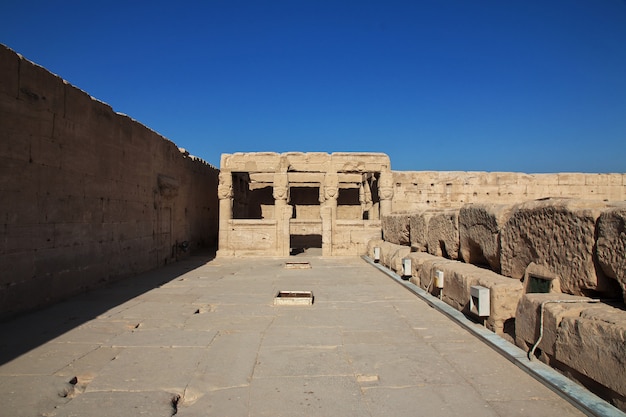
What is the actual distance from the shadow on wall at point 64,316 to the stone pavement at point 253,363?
0.02 meters

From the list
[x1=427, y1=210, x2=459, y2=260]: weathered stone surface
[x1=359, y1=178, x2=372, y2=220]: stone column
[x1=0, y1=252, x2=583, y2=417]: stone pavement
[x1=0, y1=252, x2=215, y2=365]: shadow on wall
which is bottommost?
[x1=0, y1=252, x2=583, y2=417]: stone pavement

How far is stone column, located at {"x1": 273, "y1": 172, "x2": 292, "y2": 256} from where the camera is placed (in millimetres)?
13148

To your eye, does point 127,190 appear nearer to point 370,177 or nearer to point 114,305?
point 114,305

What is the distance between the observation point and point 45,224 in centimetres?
566

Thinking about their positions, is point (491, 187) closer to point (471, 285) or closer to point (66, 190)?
point (471, 285)

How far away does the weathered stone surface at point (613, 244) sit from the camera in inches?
110

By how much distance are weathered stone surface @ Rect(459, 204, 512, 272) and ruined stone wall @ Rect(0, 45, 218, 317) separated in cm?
Result: 610

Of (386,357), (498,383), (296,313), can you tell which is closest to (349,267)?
(296,313)

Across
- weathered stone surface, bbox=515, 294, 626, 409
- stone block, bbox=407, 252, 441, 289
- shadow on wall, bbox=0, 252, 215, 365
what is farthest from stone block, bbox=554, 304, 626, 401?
shadow on wall, bbox=0, 252, 215, 365

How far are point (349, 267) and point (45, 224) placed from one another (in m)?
6.74

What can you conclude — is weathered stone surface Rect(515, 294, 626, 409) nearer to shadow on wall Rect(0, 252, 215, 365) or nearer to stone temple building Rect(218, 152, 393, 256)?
shadow on wall Rect(0, 252, 215, 365)

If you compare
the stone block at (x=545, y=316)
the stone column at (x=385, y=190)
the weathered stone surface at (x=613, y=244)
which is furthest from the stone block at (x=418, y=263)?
the stone column at (x=385, y=190)

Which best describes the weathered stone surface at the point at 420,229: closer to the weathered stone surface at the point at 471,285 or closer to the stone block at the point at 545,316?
the weathered stone surface at the point at 471,285

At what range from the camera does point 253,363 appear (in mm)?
3455
